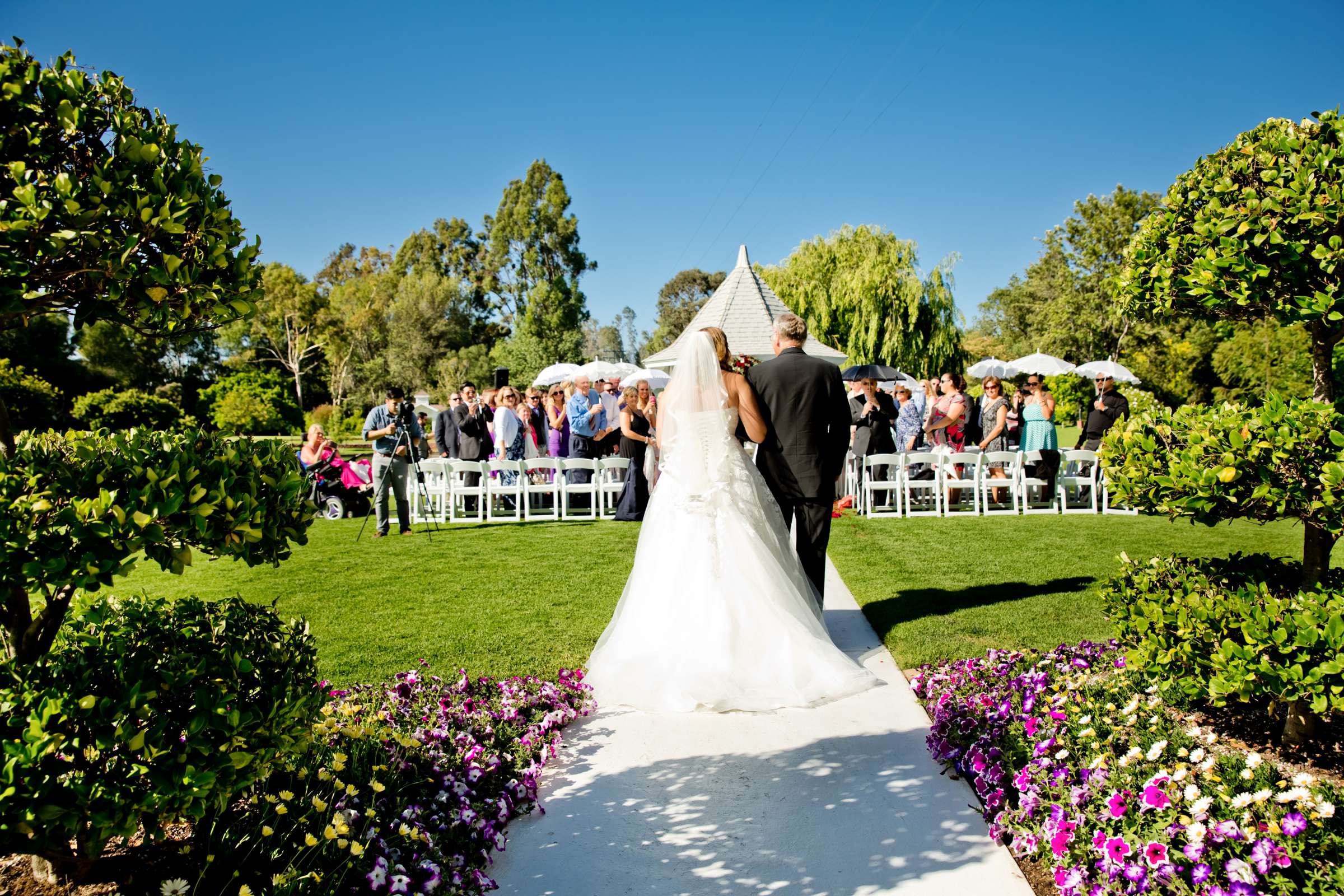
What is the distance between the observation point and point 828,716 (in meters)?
4.47

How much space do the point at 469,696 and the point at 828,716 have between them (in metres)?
1.98

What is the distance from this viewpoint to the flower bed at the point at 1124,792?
7.97ft

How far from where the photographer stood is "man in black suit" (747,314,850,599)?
5.86 m

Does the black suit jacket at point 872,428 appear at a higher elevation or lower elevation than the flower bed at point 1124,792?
higher

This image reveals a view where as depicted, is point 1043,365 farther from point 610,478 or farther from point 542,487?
point 542,487

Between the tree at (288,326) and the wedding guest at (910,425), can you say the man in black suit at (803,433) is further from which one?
the tree at (288,326)

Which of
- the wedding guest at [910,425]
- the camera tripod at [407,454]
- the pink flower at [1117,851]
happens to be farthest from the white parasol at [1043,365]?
the pink flower at [1117,851]

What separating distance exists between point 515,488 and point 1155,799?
11.3 metres

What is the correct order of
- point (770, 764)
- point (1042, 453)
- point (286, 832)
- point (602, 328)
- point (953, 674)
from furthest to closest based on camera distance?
point (602, 328), point (1042, 453), point (953, 674), point (770, 764), point (286, 832)

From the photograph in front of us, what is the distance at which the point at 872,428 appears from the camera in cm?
1338

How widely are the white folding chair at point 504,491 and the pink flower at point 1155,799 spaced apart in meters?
10.9

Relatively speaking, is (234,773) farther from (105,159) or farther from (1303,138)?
(1303,138)

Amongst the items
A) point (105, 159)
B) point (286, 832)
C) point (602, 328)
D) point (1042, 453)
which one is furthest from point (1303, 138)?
point (602, 328)

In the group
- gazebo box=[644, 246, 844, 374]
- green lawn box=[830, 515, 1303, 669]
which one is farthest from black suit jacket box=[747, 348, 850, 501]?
gazebo box=[644, 246, 844, 374]
